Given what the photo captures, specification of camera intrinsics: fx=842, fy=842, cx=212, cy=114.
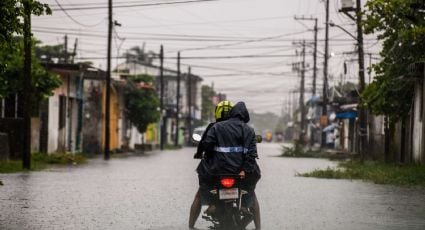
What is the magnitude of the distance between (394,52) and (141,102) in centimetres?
3652

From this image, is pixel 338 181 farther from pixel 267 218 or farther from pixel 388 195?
pixel 267 218

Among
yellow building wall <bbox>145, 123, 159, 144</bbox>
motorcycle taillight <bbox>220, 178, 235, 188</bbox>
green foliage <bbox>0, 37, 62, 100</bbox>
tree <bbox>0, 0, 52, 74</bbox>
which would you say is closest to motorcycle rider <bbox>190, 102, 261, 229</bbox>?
motorcycle taillight <bbox>220, 178, 235, 188</bbox>

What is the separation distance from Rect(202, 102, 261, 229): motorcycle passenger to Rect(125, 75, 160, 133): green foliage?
180 feet

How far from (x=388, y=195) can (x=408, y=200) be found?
1474 millimetres

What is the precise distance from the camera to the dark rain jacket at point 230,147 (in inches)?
400

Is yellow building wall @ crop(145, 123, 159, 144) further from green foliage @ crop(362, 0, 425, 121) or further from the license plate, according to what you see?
the license plate

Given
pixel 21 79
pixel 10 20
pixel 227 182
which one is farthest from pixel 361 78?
pixel 227 182

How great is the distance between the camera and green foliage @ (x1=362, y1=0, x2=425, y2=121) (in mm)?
25359

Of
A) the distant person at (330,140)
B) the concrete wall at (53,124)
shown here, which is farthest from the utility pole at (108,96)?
the distant person at (330,140)

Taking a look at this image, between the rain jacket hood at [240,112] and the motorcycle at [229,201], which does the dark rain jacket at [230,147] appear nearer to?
the rain jacket hood at [240,112]

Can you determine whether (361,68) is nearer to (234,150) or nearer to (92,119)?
(92,119)

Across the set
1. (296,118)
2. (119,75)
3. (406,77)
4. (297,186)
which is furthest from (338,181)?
(296,118)

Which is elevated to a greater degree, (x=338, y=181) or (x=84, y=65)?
(x=84, y=65)

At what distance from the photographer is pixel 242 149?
10.3 meters
